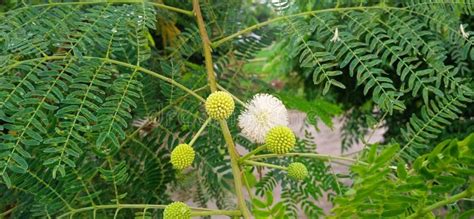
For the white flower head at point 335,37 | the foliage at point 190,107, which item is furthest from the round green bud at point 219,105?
Answer: the white flower head at point 335,37

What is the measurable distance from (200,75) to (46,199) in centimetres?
32

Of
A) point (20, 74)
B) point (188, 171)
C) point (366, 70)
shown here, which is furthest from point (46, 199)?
point (366, 70)

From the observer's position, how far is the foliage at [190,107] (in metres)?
0.38

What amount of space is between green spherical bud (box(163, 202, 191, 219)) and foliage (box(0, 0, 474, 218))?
0.7 inches

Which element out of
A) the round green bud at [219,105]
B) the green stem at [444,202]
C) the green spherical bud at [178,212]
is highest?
the green stem at [444,202]

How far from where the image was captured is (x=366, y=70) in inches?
23.1

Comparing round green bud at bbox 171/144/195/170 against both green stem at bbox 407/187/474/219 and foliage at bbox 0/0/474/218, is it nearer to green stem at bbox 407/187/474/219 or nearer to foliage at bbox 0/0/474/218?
foliage at bbox 0/0/474/218

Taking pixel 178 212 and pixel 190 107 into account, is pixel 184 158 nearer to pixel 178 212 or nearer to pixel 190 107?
pixel 178 212

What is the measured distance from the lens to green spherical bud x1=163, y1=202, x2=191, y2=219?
442 mm

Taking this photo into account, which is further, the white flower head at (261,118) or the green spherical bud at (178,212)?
the white flower head at (261,118)

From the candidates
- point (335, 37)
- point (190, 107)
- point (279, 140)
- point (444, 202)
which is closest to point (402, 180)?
point (444, 202)

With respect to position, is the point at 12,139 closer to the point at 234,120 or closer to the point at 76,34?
the point at 76,34

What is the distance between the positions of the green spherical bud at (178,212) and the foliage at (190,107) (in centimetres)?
2

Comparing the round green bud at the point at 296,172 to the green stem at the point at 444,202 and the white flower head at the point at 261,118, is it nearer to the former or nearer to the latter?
the white flower head at the point at 261,118
